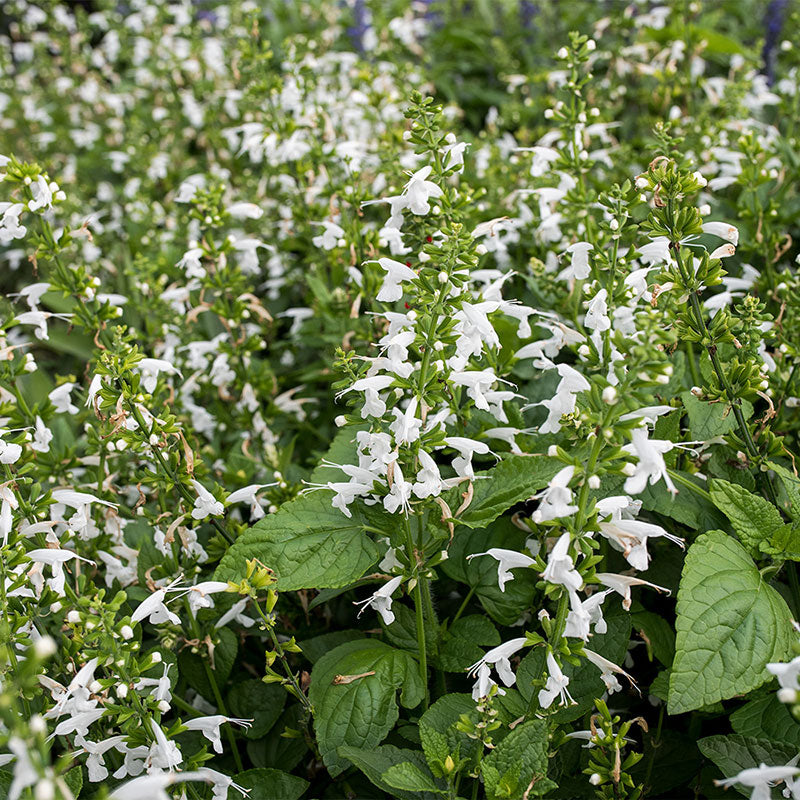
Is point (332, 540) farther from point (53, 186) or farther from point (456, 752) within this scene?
point (53, 186)

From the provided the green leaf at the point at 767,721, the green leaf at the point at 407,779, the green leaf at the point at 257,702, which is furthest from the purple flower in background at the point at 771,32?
the green leaf at the point at 407,779

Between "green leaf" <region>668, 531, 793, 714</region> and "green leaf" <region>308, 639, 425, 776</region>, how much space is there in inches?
28.1

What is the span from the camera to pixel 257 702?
2547 mm

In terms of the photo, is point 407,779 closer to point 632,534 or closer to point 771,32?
point 632,534

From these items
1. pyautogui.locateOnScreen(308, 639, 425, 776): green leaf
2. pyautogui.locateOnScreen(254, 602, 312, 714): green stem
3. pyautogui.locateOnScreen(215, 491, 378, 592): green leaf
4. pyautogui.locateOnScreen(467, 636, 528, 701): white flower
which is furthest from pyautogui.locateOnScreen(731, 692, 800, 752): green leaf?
pyautogui.locateOnScreen(254, 602, 312, 714): green stem

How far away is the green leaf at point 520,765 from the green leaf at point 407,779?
14 cm

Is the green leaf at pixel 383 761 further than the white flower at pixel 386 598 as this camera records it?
No

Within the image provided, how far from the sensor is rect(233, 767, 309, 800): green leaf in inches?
87.5

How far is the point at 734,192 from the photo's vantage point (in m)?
4.04

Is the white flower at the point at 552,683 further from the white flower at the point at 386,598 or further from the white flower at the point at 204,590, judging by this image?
the white flower at the point at 204,590

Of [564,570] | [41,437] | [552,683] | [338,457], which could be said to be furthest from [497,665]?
[41,437]

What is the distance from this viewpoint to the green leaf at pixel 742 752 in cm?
201

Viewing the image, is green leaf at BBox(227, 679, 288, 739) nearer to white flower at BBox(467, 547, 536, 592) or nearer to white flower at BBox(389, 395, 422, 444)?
white flower at BBox(467, 547, 536, 592)

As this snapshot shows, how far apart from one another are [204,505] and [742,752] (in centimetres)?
157
